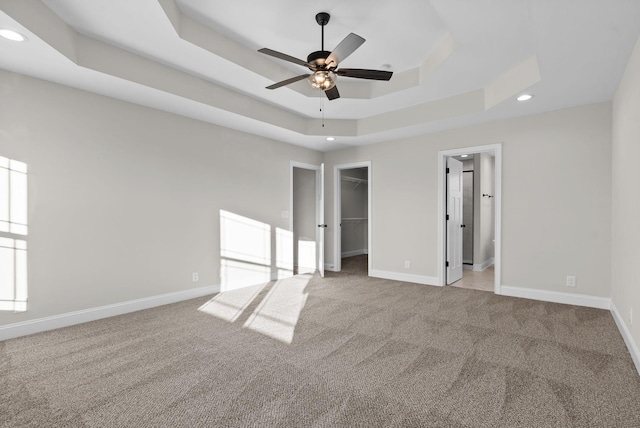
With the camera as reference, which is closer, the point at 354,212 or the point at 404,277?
the point at 404,277

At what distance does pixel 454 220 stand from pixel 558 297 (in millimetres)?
1846

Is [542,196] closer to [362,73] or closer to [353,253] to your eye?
[362,73]

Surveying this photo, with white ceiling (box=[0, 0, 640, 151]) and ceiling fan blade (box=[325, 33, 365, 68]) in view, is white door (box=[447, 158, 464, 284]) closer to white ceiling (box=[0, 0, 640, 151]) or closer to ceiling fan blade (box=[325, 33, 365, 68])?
white ceiling (box=[0, 0, 640, 151])

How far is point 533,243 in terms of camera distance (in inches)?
168

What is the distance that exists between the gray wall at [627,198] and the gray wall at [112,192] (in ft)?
14.9

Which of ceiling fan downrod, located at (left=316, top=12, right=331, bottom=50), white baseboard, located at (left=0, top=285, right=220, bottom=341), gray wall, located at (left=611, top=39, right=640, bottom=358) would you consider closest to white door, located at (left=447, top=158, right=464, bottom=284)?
gray wall, located at (left=611, top=39, right=640, bottom=358)

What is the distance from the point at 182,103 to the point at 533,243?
492 centimetres

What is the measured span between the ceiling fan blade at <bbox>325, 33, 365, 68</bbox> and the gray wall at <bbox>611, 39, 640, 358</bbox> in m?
2.19

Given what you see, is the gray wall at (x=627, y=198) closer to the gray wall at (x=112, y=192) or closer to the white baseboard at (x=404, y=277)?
the white baseboard at (x=404, y=277)

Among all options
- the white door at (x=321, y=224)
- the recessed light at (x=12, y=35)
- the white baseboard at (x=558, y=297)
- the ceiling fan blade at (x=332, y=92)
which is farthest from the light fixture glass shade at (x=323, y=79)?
the white baseboard at (x=558, y=297)

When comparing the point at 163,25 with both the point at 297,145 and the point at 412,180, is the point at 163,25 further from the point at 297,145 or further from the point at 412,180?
the point at 412,180

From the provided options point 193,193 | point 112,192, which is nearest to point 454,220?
point 193,193

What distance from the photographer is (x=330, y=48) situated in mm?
3371

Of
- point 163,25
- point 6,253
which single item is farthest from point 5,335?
point 163,25
